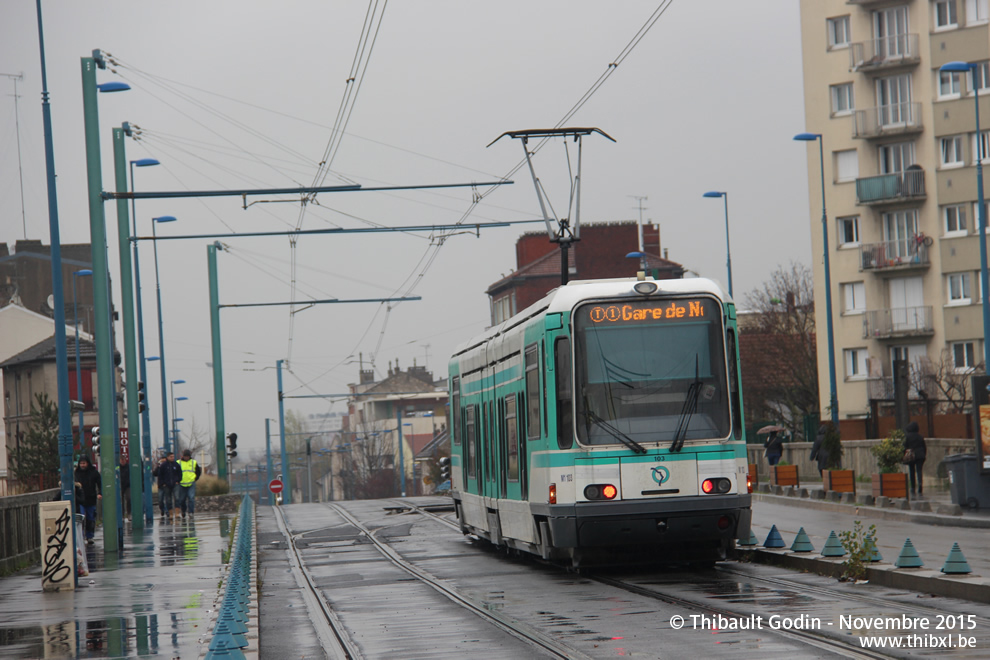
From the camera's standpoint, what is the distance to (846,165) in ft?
195

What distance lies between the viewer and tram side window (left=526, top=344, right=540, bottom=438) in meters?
15.9

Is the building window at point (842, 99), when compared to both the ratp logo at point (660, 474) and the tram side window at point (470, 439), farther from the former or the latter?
the ratp logo at point (660, 474)

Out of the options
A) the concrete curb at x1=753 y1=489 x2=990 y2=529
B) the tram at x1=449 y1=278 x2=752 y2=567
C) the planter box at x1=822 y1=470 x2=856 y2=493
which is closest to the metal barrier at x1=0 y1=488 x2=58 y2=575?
the tram at x1=449 y1=278 x2=752 y2=567

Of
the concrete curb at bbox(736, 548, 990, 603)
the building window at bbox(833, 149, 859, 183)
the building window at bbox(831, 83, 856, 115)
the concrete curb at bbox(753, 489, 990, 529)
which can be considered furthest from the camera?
the building window at bbox(833, 149, 859, 183)

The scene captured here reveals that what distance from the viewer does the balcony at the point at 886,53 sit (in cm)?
5653

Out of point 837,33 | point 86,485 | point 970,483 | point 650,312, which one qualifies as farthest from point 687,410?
point 837,33

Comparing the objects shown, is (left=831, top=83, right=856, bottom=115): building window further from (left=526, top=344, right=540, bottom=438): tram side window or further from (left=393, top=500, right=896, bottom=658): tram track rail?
(left=393, top=500, right=896, bottom=658): tram track rail

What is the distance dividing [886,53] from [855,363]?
1282cm

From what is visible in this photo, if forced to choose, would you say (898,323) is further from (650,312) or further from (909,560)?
(909,560)

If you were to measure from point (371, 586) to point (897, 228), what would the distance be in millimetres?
46018

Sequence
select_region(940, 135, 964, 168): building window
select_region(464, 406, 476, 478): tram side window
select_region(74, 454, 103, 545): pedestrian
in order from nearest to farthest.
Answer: select_region(464, 406, 476, 478): tram side window → select_region(74, 454, 103, 545): pedestrian → select_region(940, 135, 964, 168): building window

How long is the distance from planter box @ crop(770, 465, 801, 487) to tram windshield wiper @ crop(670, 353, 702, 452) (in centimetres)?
2065

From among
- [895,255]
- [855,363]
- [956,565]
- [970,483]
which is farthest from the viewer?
[855,363]

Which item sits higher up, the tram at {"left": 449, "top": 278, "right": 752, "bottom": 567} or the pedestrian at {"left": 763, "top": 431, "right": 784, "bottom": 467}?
the tram at {"left": 449, "top": 278, "right": 752, "bottom": 567}
